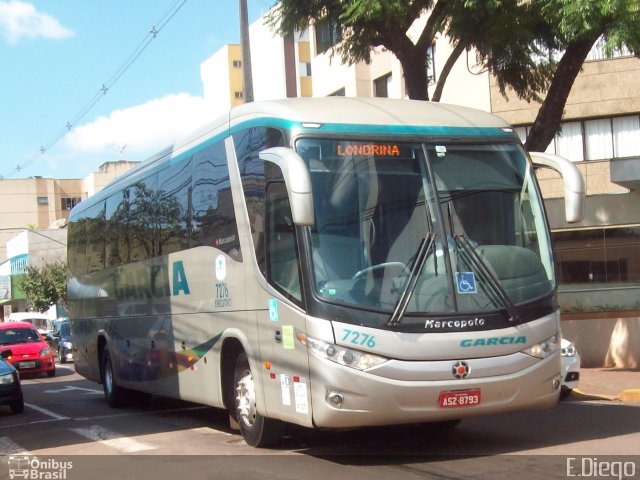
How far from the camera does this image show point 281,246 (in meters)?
9.09

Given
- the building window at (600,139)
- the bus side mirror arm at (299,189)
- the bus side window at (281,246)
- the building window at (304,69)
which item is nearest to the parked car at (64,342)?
the building window at (304,69)

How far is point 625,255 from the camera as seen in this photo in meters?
21.0

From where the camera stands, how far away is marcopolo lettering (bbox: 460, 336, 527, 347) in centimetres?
853

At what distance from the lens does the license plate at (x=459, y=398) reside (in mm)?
8461

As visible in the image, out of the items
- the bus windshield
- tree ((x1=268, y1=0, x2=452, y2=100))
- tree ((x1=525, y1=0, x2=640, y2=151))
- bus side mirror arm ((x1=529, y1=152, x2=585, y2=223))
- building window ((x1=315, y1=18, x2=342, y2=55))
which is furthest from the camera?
building window ((x1=315, y1=18, x2=342, y2=55))

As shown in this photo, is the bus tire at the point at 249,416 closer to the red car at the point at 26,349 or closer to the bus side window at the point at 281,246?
the bus side window at the point at 281,246

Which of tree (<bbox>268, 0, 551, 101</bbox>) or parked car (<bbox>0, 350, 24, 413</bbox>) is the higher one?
tree (<bbox>268, 0, 551, 101</bbox>)

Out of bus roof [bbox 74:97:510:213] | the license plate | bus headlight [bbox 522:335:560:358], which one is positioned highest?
bus roof [bbox 74:97:510:213]

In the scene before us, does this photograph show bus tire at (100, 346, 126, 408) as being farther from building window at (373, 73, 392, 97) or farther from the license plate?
building window at (373, 73, 392, 97)

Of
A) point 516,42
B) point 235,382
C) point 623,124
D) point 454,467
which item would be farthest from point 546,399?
point 623,124

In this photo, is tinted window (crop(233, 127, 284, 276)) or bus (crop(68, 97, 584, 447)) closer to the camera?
bus (crop(68, 97, 584, 447))

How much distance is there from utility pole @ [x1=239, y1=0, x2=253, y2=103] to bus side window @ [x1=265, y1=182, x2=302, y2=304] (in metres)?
10.2

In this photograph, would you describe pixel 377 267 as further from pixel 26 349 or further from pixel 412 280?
pixel 26 349

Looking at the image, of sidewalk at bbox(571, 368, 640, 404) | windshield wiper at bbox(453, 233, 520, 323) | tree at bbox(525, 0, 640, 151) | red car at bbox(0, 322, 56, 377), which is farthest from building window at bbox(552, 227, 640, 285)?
red car at bbox(0, 322, 56, 377)
